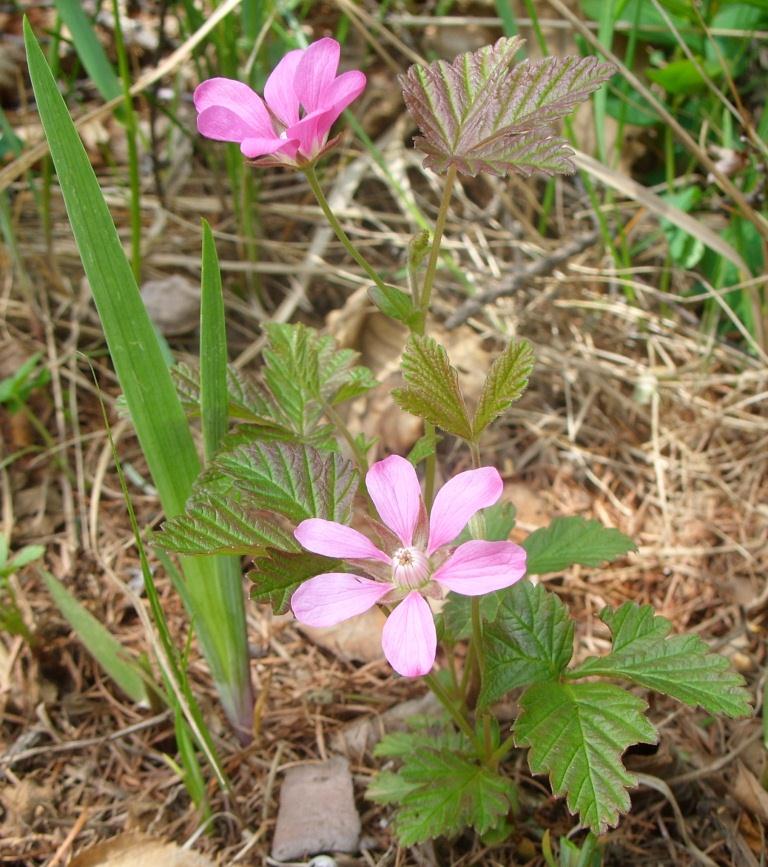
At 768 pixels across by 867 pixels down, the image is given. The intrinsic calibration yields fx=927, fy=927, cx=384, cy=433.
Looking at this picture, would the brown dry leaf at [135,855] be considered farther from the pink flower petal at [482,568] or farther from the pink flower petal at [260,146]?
the pink flower petal at [260,146]

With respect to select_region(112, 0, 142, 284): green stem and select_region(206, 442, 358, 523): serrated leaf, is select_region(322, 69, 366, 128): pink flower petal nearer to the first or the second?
select_region(206, 442, 358, 523): serrated leaf

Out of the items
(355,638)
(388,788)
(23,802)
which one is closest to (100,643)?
(23,802)

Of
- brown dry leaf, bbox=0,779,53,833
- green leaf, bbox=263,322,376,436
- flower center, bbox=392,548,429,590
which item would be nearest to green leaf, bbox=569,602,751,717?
flower center, bbox=392,548,429,590

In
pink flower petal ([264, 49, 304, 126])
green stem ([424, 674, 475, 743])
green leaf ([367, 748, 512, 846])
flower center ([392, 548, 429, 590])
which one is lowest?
green leaf ([367, 748, 512, 846])

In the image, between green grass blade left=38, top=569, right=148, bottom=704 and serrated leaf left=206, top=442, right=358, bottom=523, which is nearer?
serrated leaf left=206, top=442, right=358, bottom=523

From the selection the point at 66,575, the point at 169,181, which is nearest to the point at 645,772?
the point at 66,575

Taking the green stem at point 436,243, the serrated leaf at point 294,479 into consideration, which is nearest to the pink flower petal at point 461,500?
the serrated leaf at point 294,479

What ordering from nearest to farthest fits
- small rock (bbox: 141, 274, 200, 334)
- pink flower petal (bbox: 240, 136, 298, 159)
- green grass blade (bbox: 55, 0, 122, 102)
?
1. pink flower petal (bbox: 240, 136, 298, 159)
2. green grass blade (bbox: 55, 0, 122, 102)
3. small rock (bbox: 141, 274, 200, 334)

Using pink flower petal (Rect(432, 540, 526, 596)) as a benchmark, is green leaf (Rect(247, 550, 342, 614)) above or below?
below
